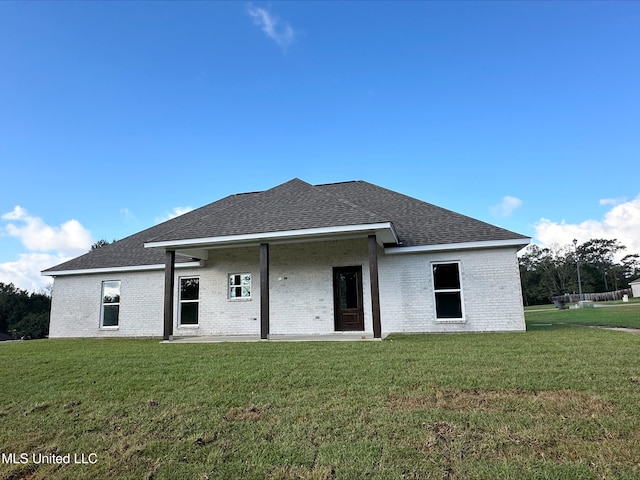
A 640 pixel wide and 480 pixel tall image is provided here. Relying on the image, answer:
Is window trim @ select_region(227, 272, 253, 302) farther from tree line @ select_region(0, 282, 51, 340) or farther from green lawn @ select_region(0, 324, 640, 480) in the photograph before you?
A: tree line @ select_region(0, 282, 51, 340)

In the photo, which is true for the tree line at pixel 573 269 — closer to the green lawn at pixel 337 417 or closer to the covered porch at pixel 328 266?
the covered porch at pixel 328 266

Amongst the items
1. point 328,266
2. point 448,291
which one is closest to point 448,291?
point 448,291

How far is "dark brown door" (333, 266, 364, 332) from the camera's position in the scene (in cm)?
1225

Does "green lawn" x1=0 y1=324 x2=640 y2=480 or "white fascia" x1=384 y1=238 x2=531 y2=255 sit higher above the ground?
"white fascia" x1=384 y1=238 x2=531 y2=255

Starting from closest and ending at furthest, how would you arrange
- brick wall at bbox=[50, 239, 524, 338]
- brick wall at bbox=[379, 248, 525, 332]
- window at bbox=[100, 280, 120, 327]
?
brick wall at bbox=[379, 248, 525, 332] → brick wall at bbox=[50, 239, 524, 338] → window at bbox=[100, 280, 120, 327]

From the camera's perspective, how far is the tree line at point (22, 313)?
1043 inches

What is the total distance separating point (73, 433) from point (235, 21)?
45.9 ft

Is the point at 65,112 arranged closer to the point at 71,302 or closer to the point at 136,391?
the point at 71,302

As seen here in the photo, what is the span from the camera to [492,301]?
1129 cm

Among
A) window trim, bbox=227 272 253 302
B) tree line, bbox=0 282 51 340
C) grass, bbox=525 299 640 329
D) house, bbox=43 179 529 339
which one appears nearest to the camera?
house, bbox=43 179 529 339

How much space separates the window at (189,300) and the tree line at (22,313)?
19.1 metres

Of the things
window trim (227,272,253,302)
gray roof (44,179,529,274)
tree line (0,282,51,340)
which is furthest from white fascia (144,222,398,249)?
tree line (0,282,51,340)

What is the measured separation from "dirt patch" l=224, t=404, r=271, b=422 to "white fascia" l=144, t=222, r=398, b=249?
242 inches

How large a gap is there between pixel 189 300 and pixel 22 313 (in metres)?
24.2
